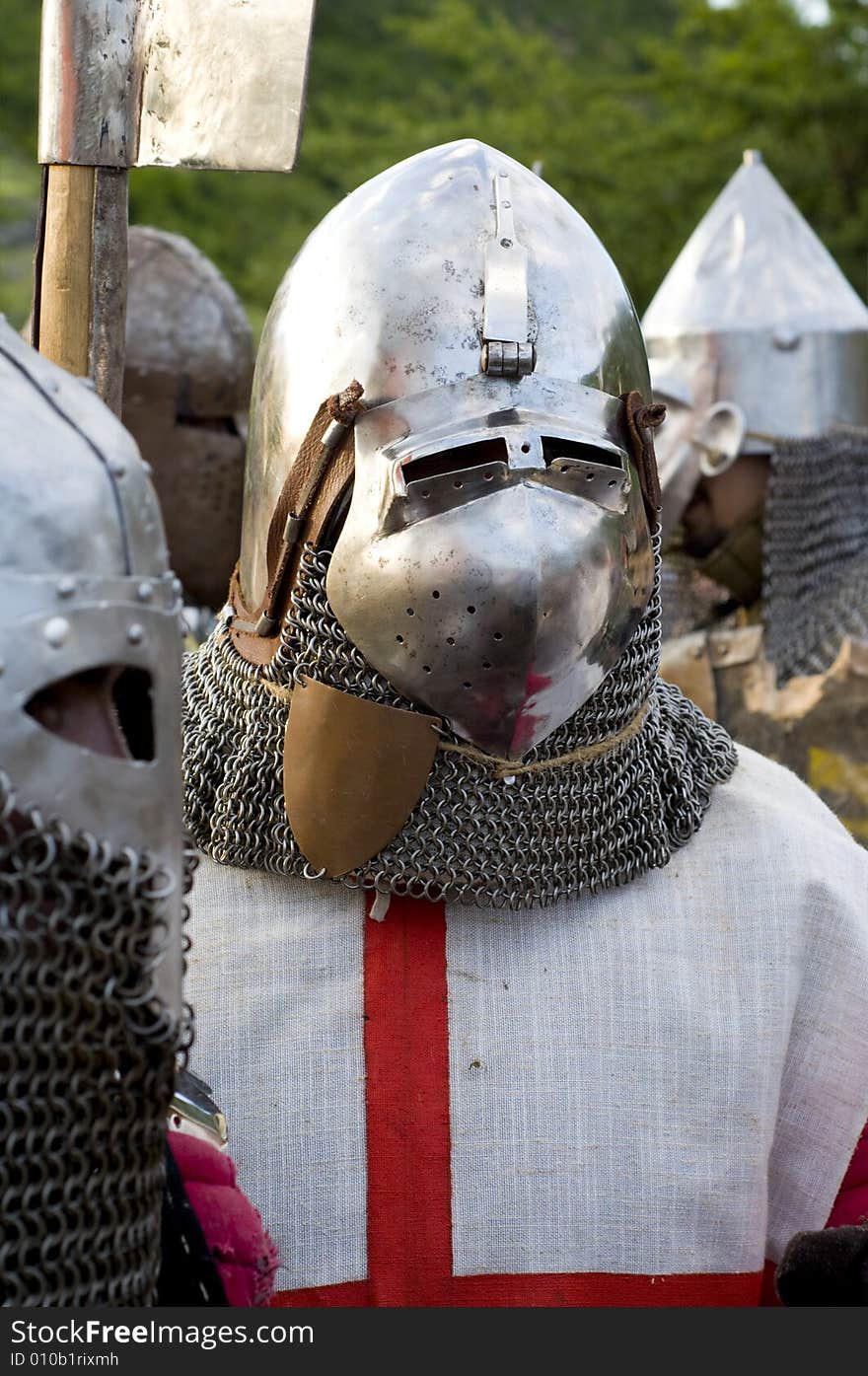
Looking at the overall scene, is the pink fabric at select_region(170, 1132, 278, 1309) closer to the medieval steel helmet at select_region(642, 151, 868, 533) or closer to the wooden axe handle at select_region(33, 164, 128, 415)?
the wooden axe handle at select_region(33, 164, 128, 415)

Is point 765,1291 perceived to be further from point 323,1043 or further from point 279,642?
point 279,642

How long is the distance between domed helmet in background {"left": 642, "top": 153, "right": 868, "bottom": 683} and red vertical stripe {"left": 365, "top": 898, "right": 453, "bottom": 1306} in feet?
9.21

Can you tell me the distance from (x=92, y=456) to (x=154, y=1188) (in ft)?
2.49

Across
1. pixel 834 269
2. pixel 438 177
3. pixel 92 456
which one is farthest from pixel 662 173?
pixel 92 456

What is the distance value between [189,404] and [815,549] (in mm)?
1999

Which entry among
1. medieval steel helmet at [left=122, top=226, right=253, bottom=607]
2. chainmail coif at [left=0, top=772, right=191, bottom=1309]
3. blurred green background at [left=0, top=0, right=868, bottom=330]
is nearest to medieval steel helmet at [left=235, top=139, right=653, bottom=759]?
chainmail coif at [left=0, top=772, right=191, bottom=1309]

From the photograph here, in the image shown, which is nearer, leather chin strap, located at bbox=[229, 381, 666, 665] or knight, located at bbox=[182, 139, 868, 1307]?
knight, located at bbox=[182, 139, 868, 1307]

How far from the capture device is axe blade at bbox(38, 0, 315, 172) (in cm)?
262

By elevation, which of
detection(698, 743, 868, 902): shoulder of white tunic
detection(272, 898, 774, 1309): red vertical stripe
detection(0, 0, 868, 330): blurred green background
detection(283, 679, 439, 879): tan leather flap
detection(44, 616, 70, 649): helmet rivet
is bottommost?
detection(272, 898, 774, 1309): red vertical stripe

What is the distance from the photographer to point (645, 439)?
9.04 feet

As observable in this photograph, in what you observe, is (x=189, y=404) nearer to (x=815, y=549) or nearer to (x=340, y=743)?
(x=815, y=549)

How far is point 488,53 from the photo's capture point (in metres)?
13.6

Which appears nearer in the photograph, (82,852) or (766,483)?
(82,852)

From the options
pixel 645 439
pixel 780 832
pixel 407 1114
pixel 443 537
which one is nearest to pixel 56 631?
pixel 443 537
